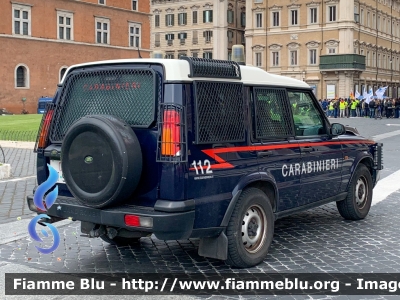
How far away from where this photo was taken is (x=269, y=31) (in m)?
72.9

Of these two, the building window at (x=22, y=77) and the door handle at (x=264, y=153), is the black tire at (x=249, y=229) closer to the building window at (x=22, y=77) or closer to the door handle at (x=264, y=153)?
the door handle at (x=264, y=153)

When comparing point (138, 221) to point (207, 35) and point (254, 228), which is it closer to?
point (254, 228)

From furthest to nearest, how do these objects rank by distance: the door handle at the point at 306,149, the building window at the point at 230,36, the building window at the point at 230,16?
the building window at the point at 230,36, the building window at the point at 230,16, the door handle at the point at 306,149

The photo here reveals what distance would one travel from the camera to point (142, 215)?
5359 millimetres

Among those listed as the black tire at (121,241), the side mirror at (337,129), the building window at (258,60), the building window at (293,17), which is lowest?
the black tire at (121,241)

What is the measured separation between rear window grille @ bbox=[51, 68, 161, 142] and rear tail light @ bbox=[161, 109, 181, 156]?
8.7 inches

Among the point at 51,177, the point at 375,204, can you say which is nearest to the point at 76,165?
the point at 51,177

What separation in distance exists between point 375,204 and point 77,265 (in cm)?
564

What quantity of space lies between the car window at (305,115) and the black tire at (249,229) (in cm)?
133

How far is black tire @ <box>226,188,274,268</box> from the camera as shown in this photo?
5898 mm

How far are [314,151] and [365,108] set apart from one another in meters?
45.2

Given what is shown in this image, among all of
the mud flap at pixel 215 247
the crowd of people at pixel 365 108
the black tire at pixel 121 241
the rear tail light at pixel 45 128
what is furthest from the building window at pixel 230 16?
the mud flap at pixel 215 247

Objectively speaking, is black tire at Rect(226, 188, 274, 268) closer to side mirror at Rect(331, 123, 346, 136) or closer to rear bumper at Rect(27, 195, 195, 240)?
rear bumper at Rect(27, 195, 195, 240)

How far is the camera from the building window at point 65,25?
52.5 meters
